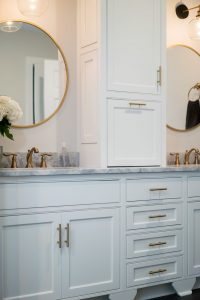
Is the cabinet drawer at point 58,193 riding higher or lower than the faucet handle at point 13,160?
lower

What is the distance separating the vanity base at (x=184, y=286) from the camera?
110 inches

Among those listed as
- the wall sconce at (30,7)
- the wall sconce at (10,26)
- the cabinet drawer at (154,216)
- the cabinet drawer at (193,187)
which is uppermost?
the wall sconce at (30,7)

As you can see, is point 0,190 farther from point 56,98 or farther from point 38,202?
point 56,98

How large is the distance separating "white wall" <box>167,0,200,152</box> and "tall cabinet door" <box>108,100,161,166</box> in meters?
0.63

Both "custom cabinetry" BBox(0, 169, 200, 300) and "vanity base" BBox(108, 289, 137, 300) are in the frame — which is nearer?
"custom cabinetry" BBox(0, 169, 200, 300)

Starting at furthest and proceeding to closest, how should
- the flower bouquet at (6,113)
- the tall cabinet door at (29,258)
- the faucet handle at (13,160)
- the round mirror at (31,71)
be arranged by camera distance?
1. the round mirror at (31,71)
2. the faucet handle at (13,160)
3. the flower bouquet at (6,113)
4. the tall cabinet door at (29,258)

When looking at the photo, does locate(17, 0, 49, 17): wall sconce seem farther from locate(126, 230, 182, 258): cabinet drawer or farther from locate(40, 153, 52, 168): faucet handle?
locate(126, 230, 182, 258): cabinet drawer

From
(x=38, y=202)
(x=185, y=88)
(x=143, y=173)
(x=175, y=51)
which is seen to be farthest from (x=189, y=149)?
(x=38, y=202)

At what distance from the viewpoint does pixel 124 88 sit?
2.77 meters

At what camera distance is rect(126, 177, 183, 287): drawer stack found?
259 cm

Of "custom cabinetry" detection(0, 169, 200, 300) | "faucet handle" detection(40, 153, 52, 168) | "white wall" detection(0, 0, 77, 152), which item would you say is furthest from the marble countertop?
"white wall" detection(0, 0, 77, 152)

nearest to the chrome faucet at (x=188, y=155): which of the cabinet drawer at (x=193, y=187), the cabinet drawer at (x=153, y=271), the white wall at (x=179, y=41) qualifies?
the white wall at (x=179, y=41)

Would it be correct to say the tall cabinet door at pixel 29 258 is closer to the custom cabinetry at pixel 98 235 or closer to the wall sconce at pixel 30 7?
the custom cabinetry at pixel 98 235

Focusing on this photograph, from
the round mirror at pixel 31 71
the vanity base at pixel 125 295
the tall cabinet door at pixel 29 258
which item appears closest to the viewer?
the tall cabinet door at pixel 29 258
